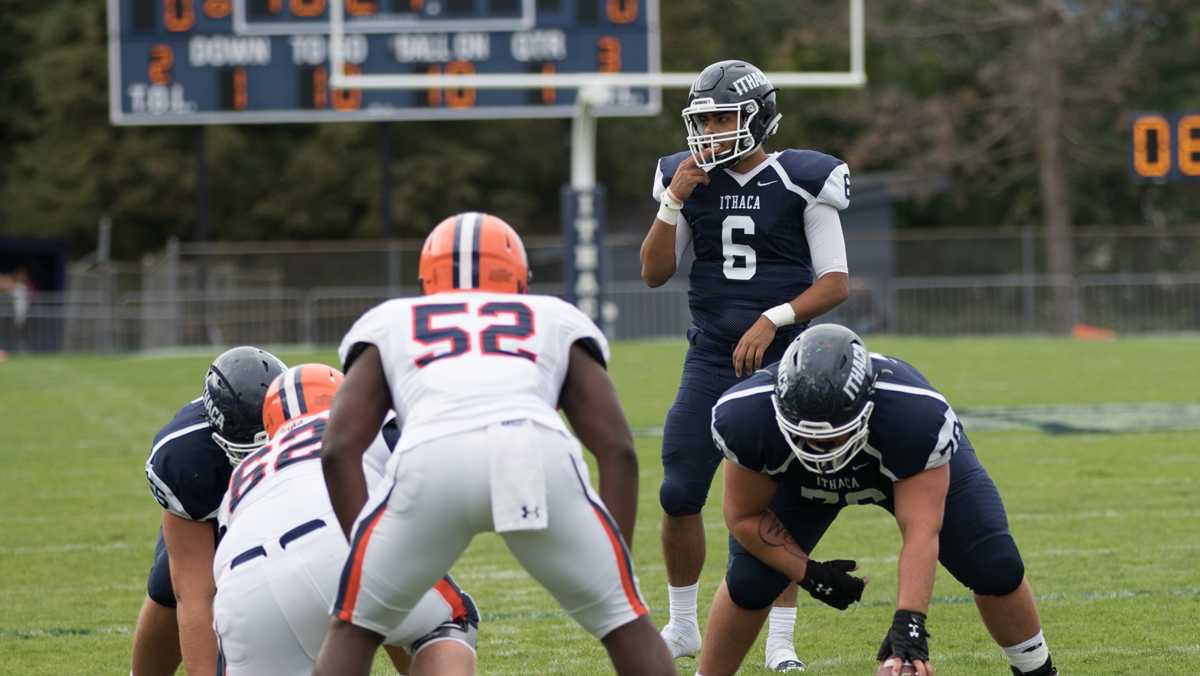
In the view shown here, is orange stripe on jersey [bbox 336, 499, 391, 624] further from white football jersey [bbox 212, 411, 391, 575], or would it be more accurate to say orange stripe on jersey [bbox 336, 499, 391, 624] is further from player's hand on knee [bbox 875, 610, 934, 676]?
player's hand on knee [bbox 875, 610, 934, 676]

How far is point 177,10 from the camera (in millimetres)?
20125

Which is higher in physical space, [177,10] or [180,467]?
[177,10]

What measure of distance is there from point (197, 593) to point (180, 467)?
33cm

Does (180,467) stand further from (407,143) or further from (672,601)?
(407,143)

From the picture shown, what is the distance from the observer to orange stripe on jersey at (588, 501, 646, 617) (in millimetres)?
3592

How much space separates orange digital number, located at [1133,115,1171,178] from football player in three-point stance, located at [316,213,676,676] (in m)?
20.3

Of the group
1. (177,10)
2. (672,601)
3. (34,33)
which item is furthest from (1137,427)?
(34,33)

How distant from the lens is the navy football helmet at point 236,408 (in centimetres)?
454

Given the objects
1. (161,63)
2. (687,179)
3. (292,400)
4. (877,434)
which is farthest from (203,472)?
(161,63)

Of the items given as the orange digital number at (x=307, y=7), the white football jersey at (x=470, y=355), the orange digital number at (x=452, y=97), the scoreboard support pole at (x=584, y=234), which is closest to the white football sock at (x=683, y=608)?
the white football jersey at (x=470, y=355)

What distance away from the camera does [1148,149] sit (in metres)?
Result: 22.7

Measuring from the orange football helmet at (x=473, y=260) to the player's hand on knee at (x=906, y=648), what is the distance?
1.16m

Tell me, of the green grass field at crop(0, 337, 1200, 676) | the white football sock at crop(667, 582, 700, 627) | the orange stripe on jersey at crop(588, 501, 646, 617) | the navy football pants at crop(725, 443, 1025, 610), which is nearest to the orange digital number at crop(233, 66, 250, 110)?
the green grass field at crop(0, 337, 1200, 676)

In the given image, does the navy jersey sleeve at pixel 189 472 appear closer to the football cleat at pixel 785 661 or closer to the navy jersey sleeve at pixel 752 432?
the navy jersey sleeve at pixel 752 432
